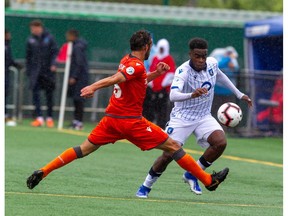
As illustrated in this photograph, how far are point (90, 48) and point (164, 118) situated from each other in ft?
15.8

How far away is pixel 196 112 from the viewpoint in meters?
12.6

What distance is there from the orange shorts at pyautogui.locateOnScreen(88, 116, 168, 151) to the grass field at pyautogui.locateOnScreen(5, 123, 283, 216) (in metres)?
0.68

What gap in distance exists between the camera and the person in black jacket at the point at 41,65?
22734mm

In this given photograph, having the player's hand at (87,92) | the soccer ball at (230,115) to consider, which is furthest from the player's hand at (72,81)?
the player's hand at (87,92)

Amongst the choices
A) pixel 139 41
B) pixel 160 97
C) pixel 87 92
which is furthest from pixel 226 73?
pixel 87 92

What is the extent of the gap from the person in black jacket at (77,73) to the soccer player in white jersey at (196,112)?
10380 mm

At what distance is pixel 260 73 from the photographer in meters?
23.3

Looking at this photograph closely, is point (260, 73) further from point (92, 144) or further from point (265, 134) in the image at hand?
point (92, 144)

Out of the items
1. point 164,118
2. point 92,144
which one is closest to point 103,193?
point 92,144

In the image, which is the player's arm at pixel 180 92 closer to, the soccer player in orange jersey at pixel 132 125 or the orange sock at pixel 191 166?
the soccer player in orange jersey at pixel 132 125

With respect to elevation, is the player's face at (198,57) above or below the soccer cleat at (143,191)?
above

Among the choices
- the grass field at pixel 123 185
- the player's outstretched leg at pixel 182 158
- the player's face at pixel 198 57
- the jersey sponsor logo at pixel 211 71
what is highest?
the player's face at pixel 198 57

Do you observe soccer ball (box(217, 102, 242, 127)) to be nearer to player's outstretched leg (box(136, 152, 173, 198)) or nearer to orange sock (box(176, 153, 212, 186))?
player's outstretched leg (box(136, 152, 173, 198))

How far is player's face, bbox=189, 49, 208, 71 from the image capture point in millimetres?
12258
